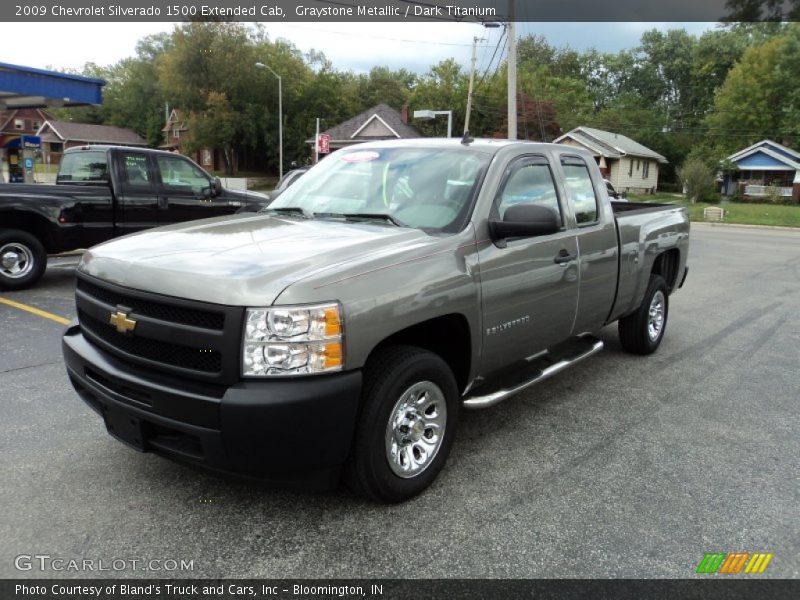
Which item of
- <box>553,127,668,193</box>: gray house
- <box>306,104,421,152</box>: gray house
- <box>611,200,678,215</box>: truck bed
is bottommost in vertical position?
<box>611,200,678,215</box>: truck bed

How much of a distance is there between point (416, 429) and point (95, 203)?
286 inches

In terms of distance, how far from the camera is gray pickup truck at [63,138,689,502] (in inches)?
106

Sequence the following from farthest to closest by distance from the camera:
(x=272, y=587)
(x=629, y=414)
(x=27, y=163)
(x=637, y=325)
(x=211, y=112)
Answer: (x=211, y=112) < (x=27, y=163) < (x=637, y=325) < (x=629, y=414) < (x=272, y=587)

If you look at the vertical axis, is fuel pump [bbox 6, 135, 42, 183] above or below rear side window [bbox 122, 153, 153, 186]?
above

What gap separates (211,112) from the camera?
60.6 meters

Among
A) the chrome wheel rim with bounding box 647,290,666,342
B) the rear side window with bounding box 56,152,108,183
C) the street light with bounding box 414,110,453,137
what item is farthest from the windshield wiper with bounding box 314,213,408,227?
the street light with bounding box 414,110,453,137

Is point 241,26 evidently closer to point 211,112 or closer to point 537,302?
point 211,112

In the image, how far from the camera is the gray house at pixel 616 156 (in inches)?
1928

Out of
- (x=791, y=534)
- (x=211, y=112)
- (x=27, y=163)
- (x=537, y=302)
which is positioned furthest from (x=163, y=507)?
(x=211, y=112)

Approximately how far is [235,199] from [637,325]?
7.14 m

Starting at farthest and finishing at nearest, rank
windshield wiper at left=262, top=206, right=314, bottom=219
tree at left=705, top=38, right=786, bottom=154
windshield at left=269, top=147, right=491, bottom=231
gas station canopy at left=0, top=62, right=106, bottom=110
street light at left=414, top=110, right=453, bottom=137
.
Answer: tree at left=705, top=38, right=786, bottom=154 < street light at left=414, top=110, right=453, bottom=137 < gas station canopy at left=0, top=62, right=106, bottom=110 < windshield wiper at left=262, top=206, right=314, bottom=219 < windshield at left=269, top=147, right=491, bottom=231

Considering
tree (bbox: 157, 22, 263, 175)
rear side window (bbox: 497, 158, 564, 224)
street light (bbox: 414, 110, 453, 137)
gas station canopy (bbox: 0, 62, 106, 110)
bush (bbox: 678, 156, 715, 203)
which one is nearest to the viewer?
rear side window (bbox: 497, 158, 564, 224)

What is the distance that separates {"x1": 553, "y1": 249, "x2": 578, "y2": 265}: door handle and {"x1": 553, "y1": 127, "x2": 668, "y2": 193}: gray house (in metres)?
46.1

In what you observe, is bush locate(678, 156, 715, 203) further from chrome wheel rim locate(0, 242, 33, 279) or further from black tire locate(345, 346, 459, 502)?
black tire locate(345, 346, 459, 502)
